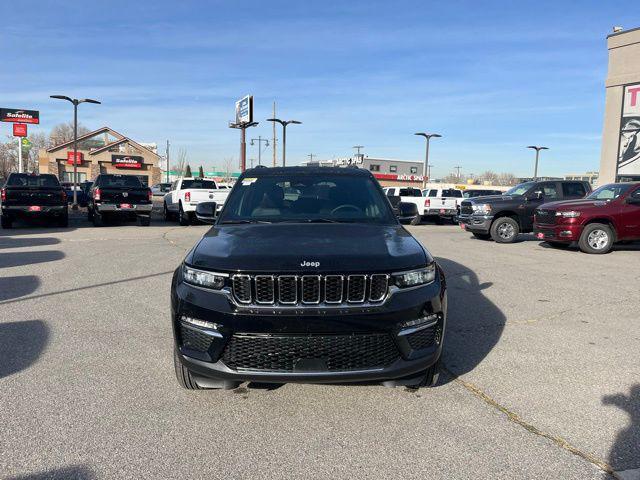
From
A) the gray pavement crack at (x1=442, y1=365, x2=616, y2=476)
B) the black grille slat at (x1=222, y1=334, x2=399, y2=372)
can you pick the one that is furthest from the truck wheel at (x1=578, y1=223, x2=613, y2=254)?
the black grille slat at (x1=222, y1=334, x2=399, y2=372)

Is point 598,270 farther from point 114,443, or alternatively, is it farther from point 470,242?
point 114,443

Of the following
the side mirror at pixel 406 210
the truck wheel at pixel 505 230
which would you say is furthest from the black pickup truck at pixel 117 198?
the side mirror at pixel 406 210

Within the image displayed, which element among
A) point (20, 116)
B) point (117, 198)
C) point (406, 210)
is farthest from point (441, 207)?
point (20, 116)

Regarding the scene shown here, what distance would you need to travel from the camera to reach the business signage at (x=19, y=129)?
35.3 m

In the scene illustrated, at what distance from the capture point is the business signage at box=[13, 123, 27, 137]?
3534cm

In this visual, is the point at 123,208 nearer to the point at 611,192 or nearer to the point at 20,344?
the point at 20,344

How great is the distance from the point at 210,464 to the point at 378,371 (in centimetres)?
111

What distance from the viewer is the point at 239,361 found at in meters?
3.14

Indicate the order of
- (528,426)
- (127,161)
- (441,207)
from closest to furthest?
(528,426)
(441,207)
(127,161)

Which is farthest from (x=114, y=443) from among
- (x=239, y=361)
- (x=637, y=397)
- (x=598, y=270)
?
(x=598, y=270)

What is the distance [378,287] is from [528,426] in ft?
4.38

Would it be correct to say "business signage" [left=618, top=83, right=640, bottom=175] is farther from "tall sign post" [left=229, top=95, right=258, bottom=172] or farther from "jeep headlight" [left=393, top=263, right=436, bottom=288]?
"jeep headlight" [left=393, top=263, right=436, bottom=288]

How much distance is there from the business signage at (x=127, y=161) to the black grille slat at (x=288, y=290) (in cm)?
5833

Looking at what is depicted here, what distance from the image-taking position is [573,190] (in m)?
15.0
